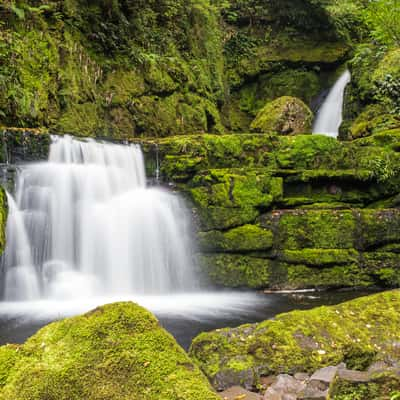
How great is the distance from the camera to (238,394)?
294cm

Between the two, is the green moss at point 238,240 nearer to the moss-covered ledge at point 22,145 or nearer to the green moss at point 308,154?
the green moss at point 308,154

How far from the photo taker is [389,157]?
934 cm

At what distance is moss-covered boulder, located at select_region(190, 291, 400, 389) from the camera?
3.26m

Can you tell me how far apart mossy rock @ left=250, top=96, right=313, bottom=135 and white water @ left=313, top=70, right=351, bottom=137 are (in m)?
2.22

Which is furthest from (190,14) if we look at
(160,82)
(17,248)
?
(17,248)

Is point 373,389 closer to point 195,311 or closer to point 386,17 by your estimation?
point 195,311

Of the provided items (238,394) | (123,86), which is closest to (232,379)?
(238,394)

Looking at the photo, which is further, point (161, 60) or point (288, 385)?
point (161, 60)


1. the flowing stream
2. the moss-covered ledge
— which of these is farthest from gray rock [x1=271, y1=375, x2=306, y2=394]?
the moss-covered ledge

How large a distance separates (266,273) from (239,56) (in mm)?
13764

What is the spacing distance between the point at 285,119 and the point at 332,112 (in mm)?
4380

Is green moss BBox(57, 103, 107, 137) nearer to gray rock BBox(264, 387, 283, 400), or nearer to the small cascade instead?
the small cascade

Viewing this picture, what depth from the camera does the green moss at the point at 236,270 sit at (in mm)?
8180

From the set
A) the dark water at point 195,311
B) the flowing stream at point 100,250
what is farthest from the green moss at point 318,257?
the flowing stream at point 100,250
